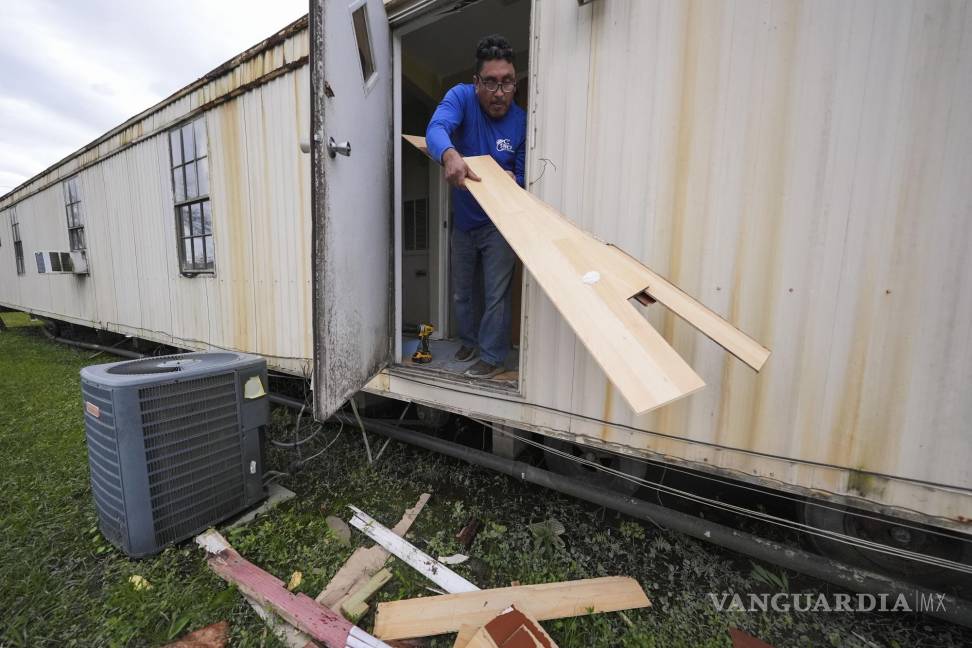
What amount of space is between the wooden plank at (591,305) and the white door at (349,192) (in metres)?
0.65

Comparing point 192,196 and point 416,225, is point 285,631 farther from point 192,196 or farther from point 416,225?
point 192,196

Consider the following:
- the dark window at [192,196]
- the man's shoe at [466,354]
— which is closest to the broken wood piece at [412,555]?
the man's shoe at [466,354]

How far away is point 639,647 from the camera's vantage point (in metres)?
1.42

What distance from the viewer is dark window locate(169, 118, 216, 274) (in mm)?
3633

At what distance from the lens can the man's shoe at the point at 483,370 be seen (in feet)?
7.25

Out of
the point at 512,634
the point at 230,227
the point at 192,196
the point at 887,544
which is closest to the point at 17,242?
the point at 192,196

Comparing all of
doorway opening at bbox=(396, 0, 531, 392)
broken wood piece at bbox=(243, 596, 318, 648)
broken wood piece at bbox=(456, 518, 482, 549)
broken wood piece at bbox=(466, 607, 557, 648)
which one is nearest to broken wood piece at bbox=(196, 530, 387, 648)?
broken wood piece at bbox=(243, 596, 318, 648)

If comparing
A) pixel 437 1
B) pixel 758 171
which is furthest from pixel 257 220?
pixel 758 171

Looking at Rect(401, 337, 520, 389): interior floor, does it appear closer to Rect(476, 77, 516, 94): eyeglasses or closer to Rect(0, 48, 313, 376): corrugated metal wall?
Rect(0, 48, 313, 376): corrugated metal wall

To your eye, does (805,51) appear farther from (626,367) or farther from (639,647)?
(639,647)

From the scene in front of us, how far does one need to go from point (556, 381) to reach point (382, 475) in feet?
5.09

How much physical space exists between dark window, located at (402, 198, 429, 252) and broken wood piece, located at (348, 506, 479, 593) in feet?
9.10

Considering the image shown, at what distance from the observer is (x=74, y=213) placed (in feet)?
19.6

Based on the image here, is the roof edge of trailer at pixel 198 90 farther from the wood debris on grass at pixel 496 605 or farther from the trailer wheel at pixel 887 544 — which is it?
the trailer wheel at pixel 887 544
